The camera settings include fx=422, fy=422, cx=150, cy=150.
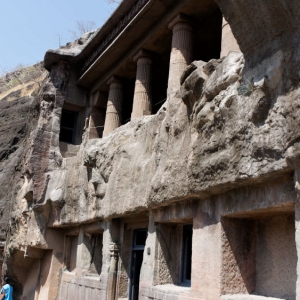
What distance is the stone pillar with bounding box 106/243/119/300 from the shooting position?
806 cm

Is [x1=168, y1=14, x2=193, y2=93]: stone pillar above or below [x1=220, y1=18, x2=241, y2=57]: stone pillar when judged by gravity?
above

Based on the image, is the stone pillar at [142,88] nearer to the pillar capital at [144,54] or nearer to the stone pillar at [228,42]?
the pillar capital at [144,54]

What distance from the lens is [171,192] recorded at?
580 cm

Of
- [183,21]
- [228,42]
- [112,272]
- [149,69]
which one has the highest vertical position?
[183,21]

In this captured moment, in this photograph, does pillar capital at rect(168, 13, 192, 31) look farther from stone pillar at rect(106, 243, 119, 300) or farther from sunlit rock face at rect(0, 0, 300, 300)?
stone pillar at rect(106, 243, 119, 300)

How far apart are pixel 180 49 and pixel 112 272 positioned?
497cm

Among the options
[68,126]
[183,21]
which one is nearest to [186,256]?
[183,21]

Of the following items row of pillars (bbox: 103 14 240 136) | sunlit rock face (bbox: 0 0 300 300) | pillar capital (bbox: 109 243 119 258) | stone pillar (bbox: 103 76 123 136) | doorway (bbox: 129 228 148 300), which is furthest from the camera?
stone pillar (bbox: 103 76 123 136)

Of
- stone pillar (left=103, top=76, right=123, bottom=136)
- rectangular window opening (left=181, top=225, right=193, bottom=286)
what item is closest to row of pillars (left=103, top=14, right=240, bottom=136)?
stone pillar (left=103, top=76, right=123, bottom=136)

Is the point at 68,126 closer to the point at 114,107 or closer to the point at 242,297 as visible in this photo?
the point at 114,107

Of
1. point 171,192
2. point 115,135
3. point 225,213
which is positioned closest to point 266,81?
point 225,213

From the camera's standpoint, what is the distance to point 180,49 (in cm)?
938

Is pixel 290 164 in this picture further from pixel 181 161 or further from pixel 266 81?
pixel 181 161

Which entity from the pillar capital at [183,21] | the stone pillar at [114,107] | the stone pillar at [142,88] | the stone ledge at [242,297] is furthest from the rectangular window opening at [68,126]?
the stone ledge at [242,297]
